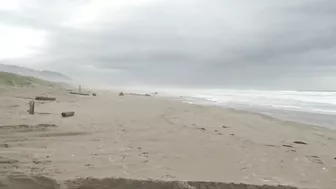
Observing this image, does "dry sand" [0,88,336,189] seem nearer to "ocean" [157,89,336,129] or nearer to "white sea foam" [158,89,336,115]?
"ocean" [157,89,336,129]

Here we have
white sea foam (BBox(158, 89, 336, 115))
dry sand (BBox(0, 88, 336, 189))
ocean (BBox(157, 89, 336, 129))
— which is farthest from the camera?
white sea foam (BBox(158, 89, 336, 115))

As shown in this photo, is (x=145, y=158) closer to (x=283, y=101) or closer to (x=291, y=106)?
(x=291, y=106)

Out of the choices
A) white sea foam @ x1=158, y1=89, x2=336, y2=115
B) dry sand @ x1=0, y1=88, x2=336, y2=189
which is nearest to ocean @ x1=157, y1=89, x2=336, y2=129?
white sea foam @ x1=158, y1=89, x2=336, y2=115

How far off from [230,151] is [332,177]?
1.69 metres

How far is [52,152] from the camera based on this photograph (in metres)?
4.85

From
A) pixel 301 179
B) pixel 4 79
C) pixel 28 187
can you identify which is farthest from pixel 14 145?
pixel 4 79

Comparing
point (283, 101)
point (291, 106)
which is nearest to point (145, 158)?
point (291, 106)

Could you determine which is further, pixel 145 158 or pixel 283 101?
pixel 283 101

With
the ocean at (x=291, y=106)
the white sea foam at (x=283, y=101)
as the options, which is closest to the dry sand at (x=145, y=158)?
the ocean at (x=291, y=106)

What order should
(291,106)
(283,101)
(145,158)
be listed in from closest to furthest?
(145,158) → (291,106) → (283,101)

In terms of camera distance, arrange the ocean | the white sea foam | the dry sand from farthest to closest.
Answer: the white sea foam → the ocean → the dry sand

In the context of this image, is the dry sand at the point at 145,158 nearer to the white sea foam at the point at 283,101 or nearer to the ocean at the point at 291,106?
the ocean at the point at 291,106

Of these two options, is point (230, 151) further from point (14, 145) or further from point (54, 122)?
point (54, 122)

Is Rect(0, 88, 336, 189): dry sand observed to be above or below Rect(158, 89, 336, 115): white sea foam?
below
